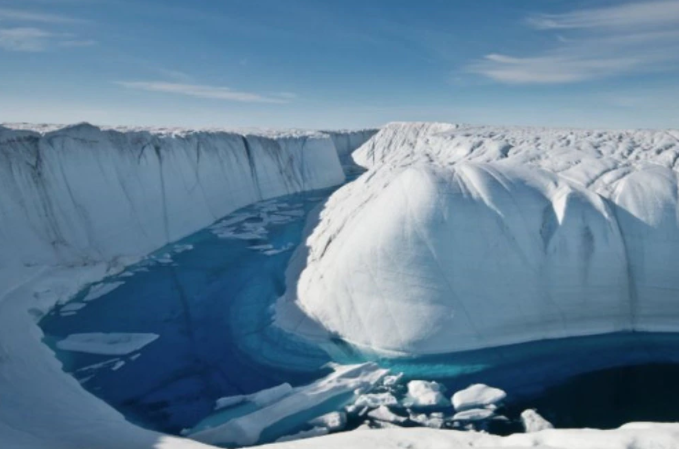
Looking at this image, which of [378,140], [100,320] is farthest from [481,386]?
[378,140]

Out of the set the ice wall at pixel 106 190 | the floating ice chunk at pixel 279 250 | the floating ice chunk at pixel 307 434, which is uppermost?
the ice wall at pixel 106 190

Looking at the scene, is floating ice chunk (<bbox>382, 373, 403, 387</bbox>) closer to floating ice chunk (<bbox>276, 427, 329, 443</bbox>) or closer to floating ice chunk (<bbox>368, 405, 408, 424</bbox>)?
floating ice chunk (<bbox>368, 405, 408, 424</bbox>)

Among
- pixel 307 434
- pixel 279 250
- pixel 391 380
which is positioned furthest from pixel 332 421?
pixel 279 250

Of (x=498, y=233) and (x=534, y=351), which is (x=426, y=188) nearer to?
(x=498, y=233)

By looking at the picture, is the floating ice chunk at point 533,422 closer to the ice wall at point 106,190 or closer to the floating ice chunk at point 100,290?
the floating ice chunk at point 100,290

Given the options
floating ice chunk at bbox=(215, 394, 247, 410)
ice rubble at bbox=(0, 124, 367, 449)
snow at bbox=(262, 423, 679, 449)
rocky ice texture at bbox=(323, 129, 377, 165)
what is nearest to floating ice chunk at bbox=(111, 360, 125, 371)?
ice rubble at bbox=(0, 124, 367, 449)

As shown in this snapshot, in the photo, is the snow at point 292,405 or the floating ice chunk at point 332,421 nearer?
the snow at point 292,405

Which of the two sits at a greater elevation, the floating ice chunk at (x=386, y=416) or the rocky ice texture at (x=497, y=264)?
the rocky ice texture at (x=497, y=264)

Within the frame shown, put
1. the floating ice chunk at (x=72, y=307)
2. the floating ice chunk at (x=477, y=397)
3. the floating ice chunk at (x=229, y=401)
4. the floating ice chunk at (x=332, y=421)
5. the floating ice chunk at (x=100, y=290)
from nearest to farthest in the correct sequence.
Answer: the floating ice chunk at (x=332, y=421)
the floating ice chunk at (x=477, y=397)
the floating ice chunk at (x=229, y=401)
the floating ice chunk at (x=72, y=307)
the floating ice chunk at (x=100, y=290)

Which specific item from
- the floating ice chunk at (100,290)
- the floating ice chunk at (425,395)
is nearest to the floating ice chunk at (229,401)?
the floating ice chunk at (425,395)
